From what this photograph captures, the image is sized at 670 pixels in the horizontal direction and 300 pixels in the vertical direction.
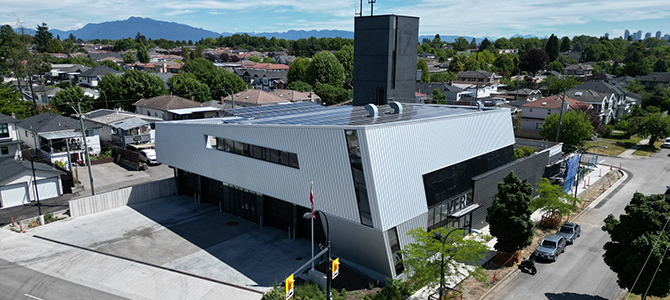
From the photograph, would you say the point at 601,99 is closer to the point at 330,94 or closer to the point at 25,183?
the point at 330,94

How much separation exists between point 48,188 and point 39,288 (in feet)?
67.7

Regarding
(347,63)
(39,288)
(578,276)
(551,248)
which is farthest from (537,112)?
(39,288)

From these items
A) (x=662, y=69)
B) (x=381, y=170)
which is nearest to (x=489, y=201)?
(x=381, y=170)

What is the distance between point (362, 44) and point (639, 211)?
30.1 metres

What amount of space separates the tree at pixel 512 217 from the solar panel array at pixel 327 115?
7.36m

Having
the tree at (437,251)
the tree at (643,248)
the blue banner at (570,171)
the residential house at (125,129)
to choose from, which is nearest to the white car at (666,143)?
the blue banner at (570,171)

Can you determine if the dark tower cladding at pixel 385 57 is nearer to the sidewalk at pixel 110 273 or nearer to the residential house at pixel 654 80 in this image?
the sidewalk at pixel 110 273

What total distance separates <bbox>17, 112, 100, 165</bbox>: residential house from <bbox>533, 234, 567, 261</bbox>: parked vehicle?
1982 inches

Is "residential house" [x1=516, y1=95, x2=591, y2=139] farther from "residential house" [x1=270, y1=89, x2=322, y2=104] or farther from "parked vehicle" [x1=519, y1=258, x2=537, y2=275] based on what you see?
"parked vehicle" [x1=519, y1=258, x2=537, y2=275]

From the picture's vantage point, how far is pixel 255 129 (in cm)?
2825

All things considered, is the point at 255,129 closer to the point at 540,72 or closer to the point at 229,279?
the point at 229,279

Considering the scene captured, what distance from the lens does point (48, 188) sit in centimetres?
3972

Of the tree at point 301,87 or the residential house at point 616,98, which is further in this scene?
the tree at point 301,87

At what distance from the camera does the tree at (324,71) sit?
101 metres
